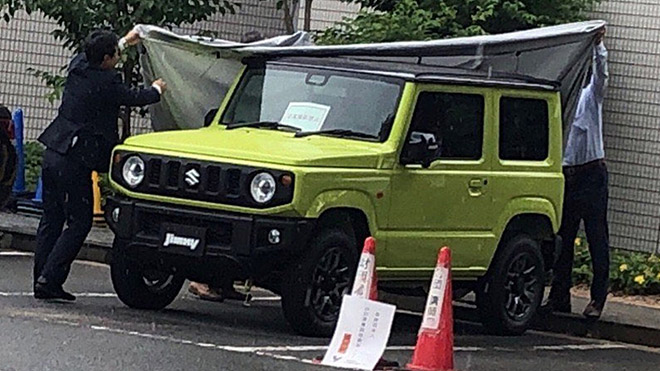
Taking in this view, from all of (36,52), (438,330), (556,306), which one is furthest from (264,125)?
(36,52)

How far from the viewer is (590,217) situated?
13.3 m

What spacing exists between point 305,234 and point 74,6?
243 inches

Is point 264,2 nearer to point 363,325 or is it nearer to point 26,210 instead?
point 26,210

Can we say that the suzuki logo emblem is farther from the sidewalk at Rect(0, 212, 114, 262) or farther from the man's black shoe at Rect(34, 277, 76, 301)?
the sidewalk at Rect(0, 212, 114, 262)

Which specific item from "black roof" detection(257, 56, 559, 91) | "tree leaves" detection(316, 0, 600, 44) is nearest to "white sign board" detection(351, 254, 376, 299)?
"black roof" detection(257, 56, 559, 91)

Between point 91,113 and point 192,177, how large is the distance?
113cm

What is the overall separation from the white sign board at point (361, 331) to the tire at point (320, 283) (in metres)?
1.11

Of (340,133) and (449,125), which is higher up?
(449,125)

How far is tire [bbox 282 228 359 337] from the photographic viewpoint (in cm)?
1080

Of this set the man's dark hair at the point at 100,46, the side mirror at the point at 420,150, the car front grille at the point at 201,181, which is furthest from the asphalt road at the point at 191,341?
the man's dark hair at the point at 100,46

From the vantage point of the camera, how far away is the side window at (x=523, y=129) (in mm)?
12531

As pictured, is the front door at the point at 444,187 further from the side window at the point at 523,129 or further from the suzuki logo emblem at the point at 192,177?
the suzuki logo emblem at the point at 192,177

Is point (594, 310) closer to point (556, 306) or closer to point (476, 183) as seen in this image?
point (556, 306)

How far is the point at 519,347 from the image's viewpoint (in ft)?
39.4
